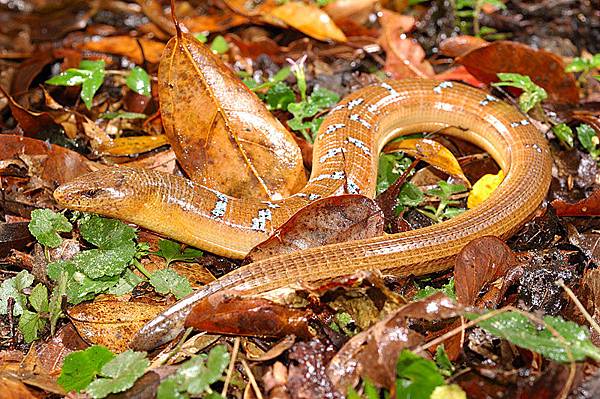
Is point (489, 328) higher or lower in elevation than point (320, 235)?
higher

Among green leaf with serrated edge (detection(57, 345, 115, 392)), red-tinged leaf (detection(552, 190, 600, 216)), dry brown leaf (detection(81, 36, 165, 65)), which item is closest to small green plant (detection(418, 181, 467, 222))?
red-tinged leaf (detection(552, 190, 600, 216))

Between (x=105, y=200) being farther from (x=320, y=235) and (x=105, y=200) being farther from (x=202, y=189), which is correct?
(x=320, y=235)

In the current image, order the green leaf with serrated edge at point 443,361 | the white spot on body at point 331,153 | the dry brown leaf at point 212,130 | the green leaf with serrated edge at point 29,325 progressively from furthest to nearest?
1. the white spot on body at point 331,153
2. the dry brown leaf at point 212,130
3. the green leaf with serrated edge at point 29,325
4. the green leaf with serrated edge at point 443,361

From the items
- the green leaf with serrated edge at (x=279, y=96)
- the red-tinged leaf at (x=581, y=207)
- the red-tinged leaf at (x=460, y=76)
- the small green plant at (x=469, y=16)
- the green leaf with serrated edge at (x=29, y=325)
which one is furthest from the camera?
the small green plant at (x=469, y=16)

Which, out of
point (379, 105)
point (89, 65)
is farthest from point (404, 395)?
point (89, 65)

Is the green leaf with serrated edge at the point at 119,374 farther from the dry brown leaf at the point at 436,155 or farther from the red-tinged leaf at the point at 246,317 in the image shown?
the dry brown leaf at the point at 436,155

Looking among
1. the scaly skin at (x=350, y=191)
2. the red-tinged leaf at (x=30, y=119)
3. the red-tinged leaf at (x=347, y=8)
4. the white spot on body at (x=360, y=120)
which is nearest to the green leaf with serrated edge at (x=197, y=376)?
the scaly skin at (x=350, y=191)
